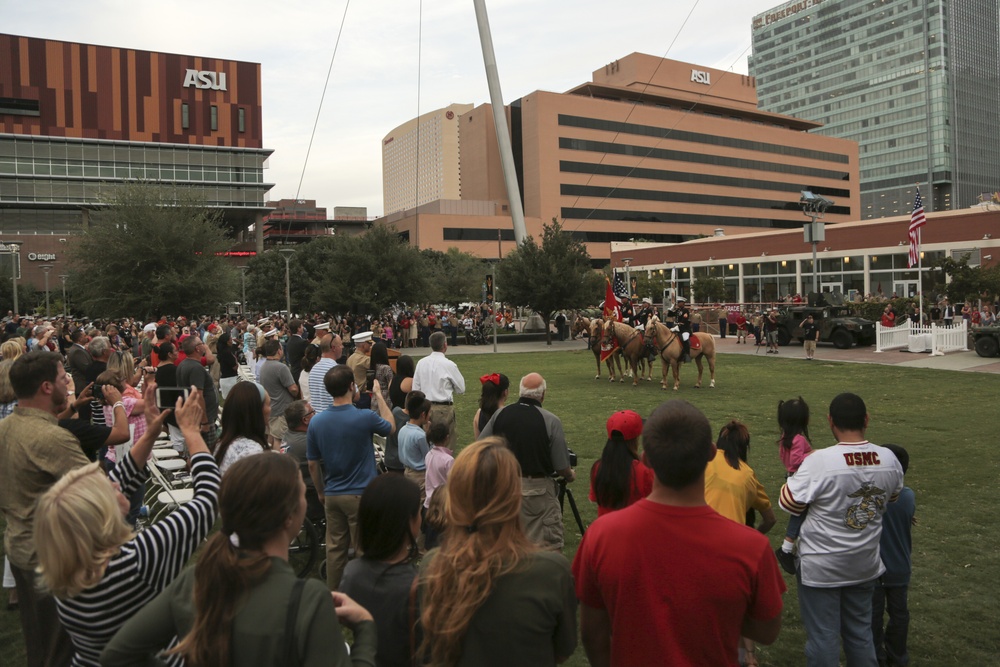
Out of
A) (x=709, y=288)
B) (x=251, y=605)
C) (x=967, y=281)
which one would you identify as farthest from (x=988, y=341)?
(x=709, y=288)

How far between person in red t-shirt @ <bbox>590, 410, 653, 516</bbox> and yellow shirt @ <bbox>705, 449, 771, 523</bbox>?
359 millimetres

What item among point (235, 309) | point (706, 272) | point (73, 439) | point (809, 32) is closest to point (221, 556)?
point (73, 439)

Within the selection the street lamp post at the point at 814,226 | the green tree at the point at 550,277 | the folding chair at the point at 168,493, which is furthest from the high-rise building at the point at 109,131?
the folding chair at the point at 168,493

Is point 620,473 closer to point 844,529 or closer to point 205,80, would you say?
point 844,529

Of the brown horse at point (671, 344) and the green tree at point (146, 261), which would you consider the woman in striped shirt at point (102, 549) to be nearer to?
the brown horse at point (671, 344)

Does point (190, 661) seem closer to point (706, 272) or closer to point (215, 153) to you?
point (706, 272)

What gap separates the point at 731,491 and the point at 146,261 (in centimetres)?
3219

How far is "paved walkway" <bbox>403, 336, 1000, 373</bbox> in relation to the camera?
20.5 m

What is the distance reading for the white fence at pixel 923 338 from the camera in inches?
947

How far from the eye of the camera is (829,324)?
27.4m

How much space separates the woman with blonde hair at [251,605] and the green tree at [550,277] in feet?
110

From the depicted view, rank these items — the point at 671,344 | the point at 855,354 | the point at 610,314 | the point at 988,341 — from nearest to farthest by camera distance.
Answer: the point at 671,344
the point at 988,341
the point at 610,314
the point at 855,354

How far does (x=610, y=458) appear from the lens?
3818 mm

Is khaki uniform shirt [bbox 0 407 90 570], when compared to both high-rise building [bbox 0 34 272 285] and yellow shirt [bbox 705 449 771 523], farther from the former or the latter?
high-rise building [bbox 0 34 272 285]
